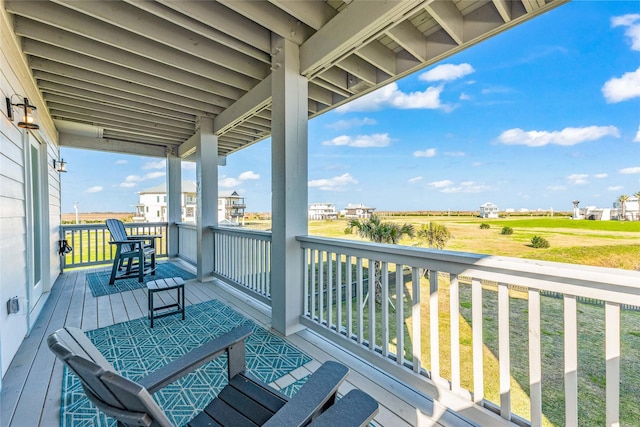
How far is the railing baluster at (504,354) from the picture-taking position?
145 cm

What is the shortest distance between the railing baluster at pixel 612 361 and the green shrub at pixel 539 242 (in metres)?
1.03

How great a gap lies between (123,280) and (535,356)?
5807mm

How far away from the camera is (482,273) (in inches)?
59.6

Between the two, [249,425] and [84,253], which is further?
[84,253]

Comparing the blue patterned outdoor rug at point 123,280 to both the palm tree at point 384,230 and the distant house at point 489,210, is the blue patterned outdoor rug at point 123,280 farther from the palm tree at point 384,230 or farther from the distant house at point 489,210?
the distant house at point 489,210

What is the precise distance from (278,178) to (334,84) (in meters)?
1.45

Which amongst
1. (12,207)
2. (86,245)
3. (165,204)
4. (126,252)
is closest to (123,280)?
(126,252)

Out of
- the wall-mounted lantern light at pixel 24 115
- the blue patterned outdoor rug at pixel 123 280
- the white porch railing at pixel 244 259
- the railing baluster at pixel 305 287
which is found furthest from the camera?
the blue patterned outdoor rug at pixel 123 280

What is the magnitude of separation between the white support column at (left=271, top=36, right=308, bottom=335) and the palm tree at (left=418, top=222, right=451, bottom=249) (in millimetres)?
1760

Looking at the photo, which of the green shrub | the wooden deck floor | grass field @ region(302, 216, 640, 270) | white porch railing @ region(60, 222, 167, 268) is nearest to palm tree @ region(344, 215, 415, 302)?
grass field @ region(302, 216, 640, 270)

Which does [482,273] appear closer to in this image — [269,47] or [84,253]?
[269,47]

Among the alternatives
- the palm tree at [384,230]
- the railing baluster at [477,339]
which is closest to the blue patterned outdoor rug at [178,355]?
the railing baluster at [477,339]

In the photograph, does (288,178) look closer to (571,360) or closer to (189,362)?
(189,362)

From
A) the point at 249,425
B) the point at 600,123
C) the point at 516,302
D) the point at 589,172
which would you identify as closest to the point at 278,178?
the point at 249,425
